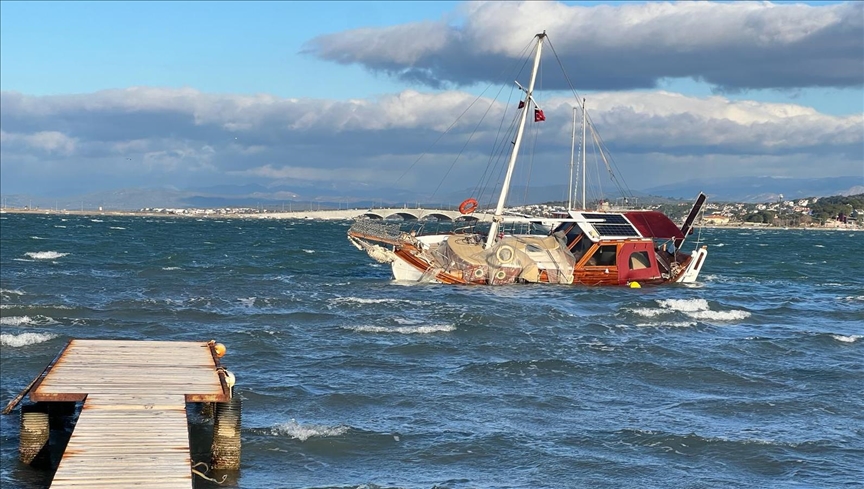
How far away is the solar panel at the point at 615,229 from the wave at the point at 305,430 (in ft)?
99.5

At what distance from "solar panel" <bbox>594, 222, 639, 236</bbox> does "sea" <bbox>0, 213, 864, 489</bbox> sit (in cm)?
308

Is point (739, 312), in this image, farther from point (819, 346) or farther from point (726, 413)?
point (726, 413)

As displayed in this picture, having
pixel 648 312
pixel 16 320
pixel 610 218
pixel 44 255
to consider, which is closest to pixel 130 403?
pixel 16 320

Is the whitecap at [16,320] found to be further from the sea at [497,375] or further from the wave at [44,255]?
the wave at [44,255]

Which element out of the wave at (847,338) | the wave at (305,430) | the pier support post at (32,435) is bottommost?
the wave at (847,338)

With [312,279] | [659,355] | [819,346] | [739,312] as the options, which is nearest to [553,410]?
[659,355]

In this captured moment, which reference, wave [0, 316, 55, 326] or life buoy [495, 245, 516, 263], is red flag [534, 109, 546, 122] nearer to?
life buoy [495, 245, 516, 263]

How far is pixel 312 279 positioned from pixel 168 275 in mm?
7162

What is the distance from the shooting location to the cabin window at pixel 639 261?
158 feet

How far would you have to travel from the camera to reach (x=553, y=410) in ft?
67.4

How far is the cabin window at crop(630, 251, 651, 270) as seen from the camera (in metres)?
48.3

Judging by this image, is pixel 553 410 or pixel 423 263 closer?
pixel 553 410

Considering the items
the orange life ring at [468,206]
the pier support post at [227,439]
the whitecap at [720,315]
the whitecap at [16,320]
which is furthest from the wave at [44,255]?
the pier support post at [227,439]

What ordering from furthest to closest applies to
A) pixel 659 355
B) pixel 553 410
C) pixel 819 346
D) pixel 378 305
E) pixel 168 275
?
pixel 168 275 < pixel 378 305 < pixel 819 346 < pixel 659 355 < pixel 553 410
